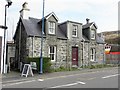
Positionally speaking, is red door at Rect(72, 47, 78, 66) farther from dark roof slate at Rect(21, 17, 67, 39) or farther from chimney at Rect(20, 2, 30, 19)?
chimney at Rect(20, 2, 30, 19)

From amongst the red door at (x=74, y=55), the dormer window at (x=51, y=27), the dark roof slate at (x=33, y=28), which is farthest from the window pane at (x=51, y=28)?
the red door at (x=74, y=55)

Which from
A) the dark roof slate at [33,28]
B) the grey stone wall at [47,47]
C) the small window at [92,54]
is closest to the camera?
the grey stone wall at [47,47]

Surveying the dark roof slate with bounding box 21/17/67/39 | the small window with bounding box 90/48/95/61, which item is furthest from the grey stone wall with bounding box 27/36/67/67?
the small window with bounding box 90/48/95/61

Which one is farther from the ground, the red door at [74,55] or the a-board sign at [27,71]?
the red door at [74,55]

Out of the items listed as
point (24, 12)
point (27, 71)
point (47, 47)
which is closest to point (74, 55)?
point (47, 47)

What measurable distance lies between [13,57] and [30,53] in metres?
5.15

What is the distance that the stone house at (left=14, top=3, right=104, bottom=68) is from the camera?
23.1 m

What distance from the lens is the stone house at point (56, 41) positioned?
909 inches

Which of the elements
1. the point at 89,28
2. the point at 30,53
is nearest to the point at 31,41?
the point at 30,53

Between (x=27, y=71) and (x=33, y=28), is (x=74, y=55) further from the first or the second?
(x=27, y=71)

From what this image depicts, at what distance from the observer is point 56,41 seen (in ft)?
79.1

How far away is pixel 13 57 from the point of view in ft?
88.6

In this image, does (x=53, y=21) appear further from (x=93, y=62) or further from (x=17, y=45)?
(x=93, y=62)

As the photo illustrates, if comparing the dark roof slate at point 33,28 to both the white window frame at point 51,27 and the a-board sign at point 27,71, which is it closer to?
the white window frame at point 51,27
